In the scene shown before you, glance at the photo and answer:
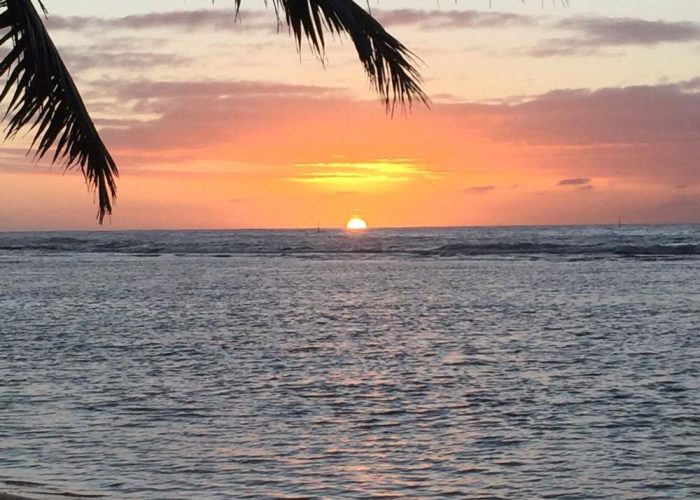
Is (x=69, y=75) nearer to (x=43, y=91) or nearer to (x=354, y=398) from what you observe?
(x=43, y=91)

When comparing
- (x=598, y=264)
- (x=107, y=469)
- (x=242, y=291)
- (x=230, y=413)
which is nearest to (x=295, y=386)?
(x=230, y=413)

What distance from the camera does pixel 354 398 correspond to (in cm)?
1115

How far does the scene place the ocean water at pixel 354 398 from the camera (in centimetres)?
779

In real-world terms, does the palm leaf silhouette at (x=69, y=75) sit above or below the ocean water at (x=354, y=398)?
above

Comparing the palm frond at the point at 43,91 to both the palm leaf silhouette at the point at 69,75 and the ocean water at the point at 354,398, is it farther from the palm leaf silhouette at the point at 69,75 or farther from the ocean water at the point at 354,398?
the ocean water at the point at 354,398

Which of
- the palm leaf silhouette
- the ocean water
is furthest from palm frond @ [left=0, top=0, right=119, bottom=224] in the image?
the ocean water

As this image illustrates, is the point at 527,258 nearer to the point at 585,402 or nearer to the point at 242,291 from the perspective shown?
the point at 242,291

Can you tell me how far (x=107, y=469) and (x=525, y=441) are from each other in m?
3.54

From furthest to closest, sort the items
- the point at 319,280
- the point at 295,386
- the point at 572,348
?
1. the point at 319,280
2. the point at 572,348
3. the point at 295,386

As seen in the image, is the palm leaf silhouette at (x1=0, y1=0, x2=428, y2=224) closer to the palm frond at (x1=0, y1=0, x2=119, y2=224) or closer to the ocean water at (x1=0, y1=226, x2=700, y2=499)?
the palm frond at (x1=0, y1=0, x2=119, y2=224)

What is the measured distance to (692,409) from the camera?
10.2 metres

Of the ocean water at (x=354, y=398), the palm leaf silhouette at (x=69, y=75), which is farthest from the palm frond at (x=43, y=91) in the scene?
the ocean water at (x=354, y=398)

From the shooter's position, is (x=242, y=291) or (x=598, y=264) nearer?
(x=242, y=291)

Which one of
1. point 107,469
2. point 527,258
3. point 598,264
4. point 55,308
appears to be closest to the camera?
point 107,469
